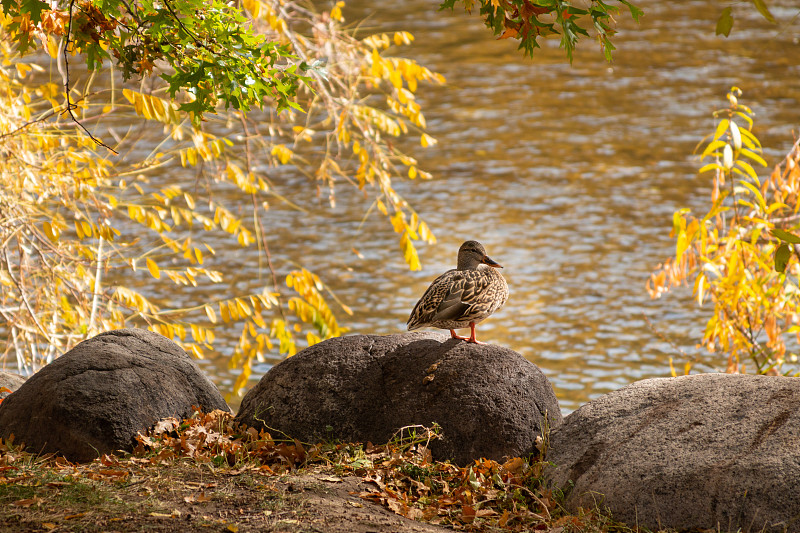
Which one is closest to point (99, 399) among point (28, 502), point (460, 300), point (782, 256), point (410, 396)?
point (28, 502)

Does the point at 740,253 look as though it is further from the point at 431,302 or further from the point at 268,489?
the point at 268,489

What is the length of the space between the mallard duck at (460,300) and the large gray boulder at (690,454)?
3.18 feet

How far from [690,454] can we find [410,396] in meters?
1.95

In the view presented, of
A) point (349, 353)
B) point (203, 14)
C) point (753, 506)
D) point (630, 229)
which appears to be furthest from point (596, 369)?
point (203, 14)

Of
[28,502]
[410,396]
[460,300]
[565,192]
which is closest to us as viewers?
[28,502]

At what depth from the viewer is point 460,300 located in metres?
6.10

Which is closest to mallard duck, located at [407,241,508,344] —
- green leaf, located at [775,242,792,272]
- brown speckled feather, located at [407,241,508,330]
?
brown speckled feather, located at [407,241,508,330]

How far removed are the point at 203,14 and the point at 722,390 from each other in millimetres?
4029

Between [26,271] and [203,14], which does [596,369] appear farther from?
[203,14]

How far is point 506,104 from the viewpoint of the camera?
19672 mm

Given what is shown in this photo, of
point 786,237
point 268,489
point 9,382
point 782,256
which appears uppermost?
point 786,237

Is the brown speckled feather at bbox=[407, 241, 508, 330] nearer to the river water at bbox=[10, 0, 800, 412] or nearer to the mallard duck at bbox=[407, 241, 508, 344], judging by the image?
the mallard duck at bbox=[407, 241, 508, 344]

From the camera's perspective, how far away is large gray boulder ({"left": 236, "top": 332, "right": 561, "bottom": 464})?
19.6 ft

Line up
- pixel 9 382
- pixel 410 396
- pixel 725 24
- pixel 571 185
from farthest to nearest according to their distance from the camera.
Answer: pixel 571 185
pixel 9 382
pixel 410 396
pixel 725 24
